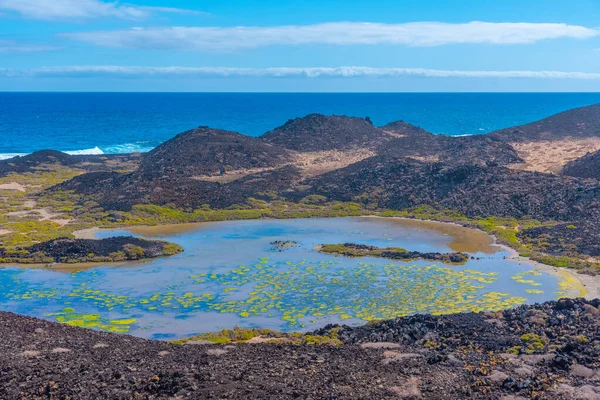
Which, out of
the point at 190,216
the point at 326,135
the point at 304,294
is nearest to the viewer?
the point at 304,294

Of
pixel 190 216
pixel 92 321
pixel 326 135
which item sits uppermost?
pixel 326 135

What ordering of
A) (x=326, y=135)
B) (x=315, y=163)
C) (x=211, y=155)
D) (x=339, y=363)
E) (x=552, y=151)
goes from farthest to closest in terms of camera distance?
(x=326, y=135) → (x=552, y=151) → (x=315, y=163) → (x=211, y=155) → (x=339, y=363)

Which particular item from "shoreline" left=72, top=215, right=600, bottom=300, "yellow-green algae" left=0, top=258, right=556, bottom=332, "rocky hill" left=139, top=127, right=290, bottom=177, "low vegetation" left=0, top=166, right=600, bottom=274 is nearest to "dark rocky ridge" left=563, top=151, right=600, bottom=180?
"low vegetation" left=0, top=166, right=600, bottom=274

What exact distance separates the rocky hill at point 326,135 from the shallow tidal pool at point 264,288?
5096 cm

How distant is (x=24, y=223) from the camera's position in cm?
6166

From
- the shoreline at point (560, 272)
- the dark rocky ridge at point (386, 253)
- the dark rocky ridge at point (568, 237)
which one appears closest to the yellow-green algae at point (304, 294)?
the shoreline at point (560, 272)

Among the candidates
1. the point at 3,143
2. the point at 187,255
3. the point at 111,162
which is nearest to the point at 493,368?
the point at 187,255

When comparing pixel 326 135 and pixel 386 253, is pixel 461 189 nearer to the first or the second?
pixel 386 253

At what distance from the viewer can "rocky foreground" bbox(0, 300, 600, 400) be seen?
23.8m

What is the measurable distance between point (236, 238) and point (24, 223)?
20408 millimetres

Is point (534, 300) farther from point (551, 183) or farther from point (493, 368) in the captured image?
point (551, 183)

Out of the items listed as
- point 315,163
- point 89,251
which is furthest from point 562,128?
point 89,251

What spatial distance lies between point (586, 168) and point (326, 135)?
4456 cm

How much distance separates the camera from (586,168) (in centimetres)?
7538
